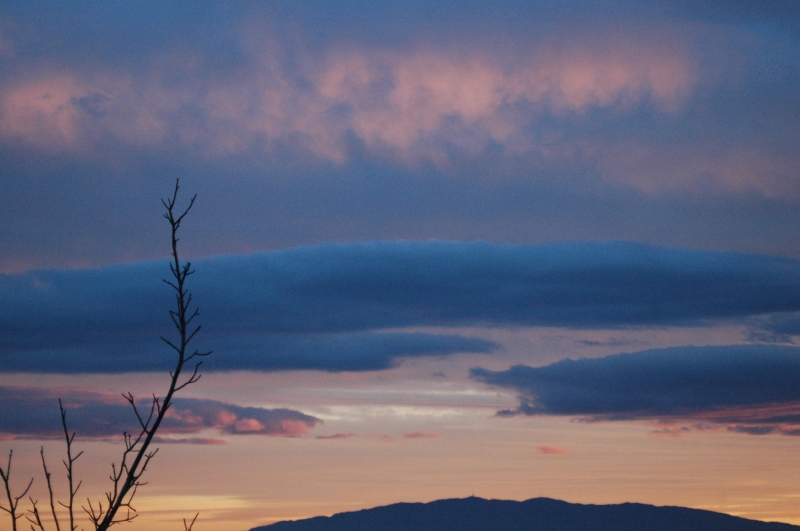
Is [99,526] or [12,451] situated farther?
[12,451]

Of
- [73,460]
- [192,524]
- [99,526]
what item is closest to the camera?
[99,526]

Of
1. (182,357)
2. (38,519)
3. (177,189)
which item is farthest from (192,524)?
(177,189)

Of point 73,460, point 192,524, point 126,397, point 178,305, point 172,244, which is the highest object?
point 172,244

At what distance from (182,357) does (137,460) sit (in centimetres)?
142

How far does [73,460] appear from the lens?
39.5ft

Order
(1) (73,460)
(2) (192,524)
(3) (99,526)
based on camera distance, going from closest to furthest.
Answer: (3) (99,526), (1) (73,460), (2) (192,524)

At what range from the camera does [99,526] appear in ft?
37.1

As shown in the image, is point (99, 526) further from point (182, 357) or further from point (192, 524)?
point (192, 524)

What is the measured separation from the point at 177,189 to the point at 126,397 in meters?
2.92

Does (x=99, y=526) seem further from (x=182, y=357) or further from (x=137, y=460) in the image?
(x=182, y=357)

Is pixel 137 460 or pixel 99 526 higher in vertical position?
pixel 137 460

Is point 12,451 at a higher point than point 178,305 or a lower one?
lower

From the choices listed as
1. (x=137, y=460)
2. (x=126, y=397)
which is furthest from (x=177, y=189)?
(x=137, y=460)

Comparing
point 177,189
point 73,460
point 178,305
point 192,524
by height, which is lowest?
point 192,524
